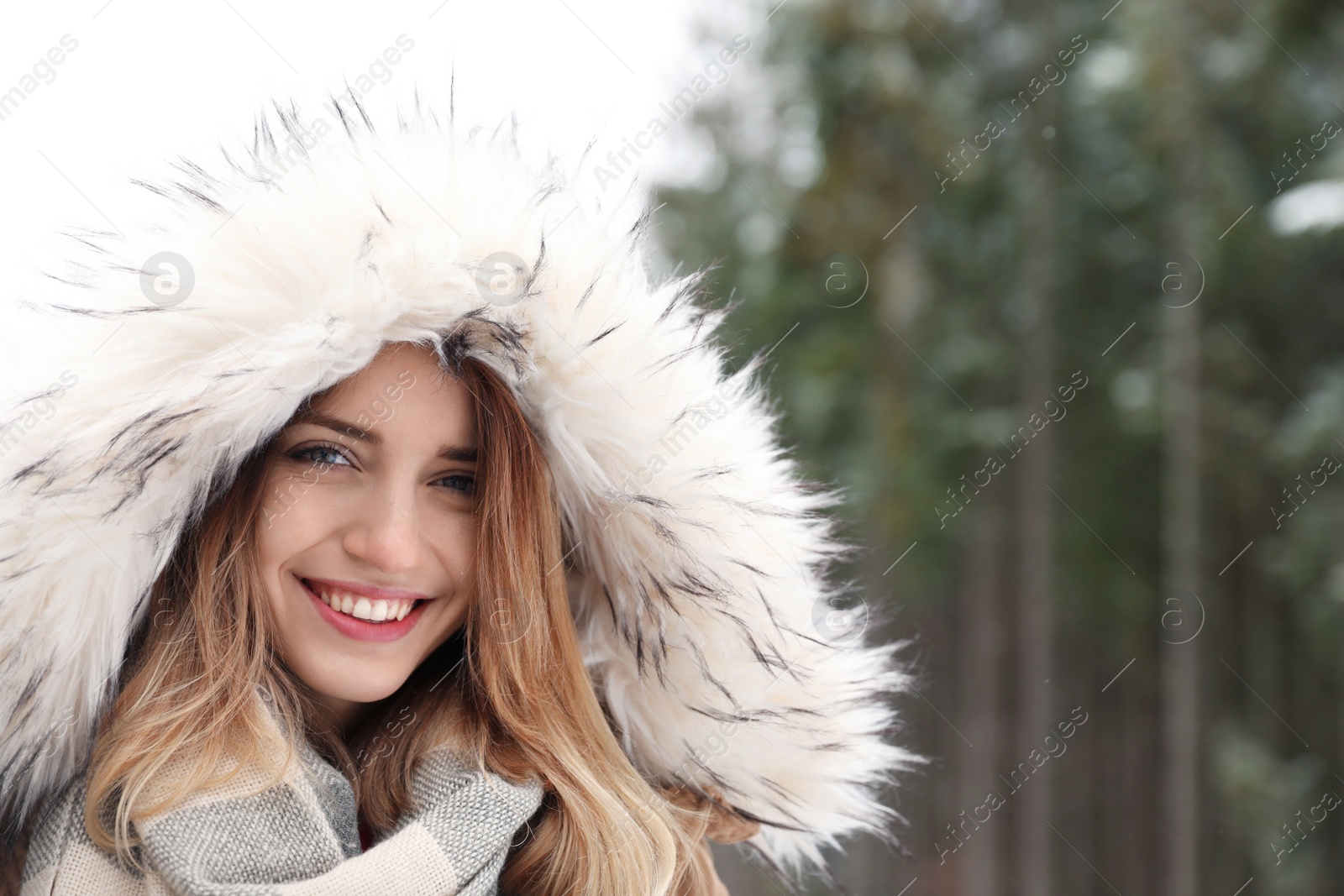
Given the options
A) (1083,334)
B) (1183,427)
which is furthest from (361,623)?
(1083,334)

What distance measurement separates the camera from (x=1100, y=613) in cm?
1376

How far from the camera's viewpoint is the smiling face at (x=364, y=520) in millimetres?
1614

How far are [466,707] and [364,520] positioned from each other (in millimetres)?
411

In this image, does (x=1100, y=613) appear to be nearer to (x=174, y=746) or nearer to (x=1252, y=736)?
(x=1252, y=736)

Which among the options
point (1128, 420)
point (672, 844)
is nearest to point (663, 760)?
point (672, 844)

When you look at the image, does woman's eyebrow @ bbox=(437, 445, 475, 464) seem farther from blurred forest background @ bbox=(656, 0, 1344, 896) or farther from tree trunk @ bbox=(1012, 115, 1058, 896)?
tree trunk @ bbox=(1012, 115, 1058, 896)

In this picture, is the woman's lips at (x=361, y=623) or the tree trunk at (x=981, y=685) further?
the tree trunk at (x=981, y=685)

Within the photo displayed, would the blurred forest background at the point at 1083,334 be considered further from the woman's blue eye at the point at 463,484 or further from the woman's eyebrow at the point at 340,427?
the woman's eyebrow at the point at 340,427

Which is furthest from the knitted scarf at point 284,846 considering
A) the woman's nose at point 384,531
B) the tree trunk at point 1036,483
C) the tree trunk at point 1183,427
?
the tree trunk at point 1036,483

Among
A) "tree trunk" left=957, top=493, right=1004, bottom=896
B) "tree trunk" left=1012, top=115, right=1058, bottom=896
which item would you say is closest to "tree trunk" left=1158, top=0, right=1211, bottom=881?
"tree trunk" left=1012, top=115, right=1058, bottom=896

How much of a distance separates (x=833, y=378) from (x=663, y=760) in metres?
8.65

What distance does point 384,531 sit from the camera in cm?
160

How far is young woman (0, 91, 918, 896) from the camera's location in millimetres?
1479

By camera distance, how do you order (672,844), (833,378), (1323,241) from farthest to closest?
(833,378) → (1323,241) → (672,844)
